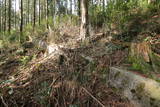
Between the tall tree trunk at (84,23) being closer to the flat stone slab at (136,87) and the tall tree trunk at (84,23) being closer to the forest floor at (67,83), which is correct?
the forest floor at (67,83)

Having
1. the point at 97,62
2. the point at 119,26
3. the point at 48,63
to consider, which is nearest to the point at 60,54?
the point at 48,63

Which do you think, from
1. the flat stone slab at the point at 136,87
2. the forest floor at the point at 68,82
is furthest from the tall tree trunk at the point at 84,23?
the flat stone slab at the point at 136,87

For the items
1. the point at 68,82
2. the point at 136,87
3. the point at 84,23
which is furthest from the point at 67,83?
the point at 84,23

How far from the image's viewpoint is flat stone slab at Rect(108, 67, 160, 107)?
174 centimetres

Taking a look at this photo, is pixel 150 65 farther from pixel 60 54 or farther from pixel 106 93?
pixel 60 54

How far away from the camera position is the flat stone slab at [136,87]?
1743 millimetres

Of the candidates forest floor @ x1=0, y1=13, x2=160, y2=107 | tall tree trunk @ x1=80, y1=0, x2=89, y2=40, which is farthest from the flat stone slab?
tall tree trunk @ x1=80, y1=0, x2=89, y2=40

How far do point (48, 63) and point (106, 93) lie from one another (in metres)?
1.60

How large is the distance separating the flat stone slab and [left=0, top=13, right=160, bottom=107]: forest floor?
0.11 meters

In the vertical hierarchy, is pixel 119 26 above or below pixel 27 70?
above

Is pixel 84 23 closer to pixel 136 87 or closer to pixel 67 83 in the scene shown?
pixel 67 83

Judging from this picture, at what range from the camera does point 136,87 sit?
77.4 inches

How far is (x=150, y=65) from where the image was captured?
2221 mm

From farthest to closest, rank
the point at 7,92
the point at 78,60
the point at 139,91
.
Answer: the point at 78,60, the point at 7,92, the point at 139,91
